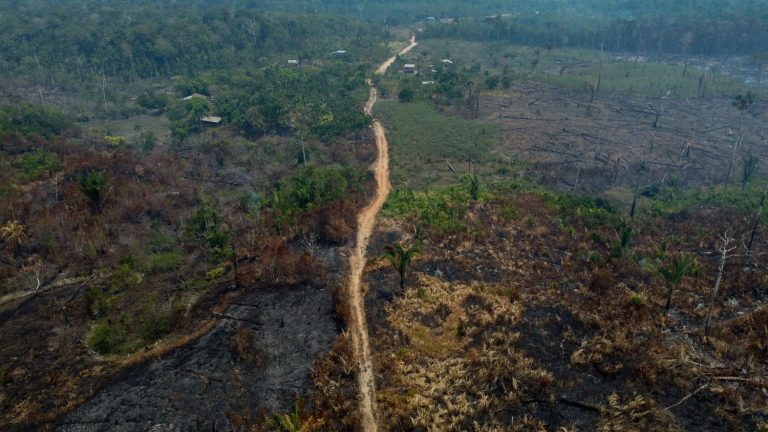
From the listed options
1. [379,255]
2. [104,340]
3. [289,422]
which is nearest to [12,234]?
[104,340]

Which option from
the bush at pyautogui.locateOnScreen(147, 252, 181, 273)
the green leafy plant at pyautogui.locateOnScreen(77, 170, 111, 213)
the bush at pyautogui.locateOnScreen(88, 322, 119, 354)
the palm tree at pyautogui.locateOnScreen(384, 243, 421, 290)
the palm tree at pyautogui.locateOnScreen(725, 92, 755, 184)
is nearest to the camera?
the bush at pyautogui.locateOnScreen(88, 322, 119, 354)

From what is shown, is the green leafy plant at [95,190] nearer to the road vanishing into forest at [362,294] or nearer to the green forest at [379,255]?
the green forest at [379,255]

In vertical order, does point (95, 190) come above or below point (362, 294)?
above

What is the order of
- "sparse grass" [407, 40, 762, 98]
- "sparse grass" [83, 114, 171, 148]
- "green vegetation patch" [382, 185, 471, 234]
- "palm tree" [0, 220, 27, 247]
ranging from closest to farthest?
1. "palm tree" [0, 220, 27, 247]
2. "green vegetation patch" [382, 185, 471, 234]
3. "sparse grass" [83, 114, 171, 148]
4. "sparse grass" [407, 40, 762, 98]

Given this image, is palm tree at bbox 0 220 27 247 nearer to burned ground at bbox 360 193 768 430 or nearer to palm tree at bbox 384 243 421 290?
burned ground at bbox 360 193 768 430

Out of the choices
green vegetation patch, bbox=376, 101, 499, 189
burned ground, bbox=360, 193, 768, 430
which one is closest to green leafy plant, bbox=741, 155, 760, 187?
burned ground, bbox=360, 193, 768, 430

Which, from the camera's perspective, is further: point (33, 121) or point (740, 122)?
point (740, 122)

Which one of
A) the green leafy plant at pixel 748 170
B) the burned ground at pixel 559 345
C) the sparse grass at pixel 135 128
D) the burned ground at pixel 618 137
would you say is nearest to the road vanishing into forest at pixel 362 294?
the burned ground at pixel 559 345

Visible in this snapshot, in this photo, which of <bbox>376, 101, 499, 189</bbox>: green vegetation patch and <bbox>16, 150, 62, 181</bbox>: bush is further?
<bbox>376, 101, 499, 189</bbox>: green vegetation patch

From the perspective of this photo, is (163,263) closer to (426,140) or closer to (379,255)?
(379,255)
